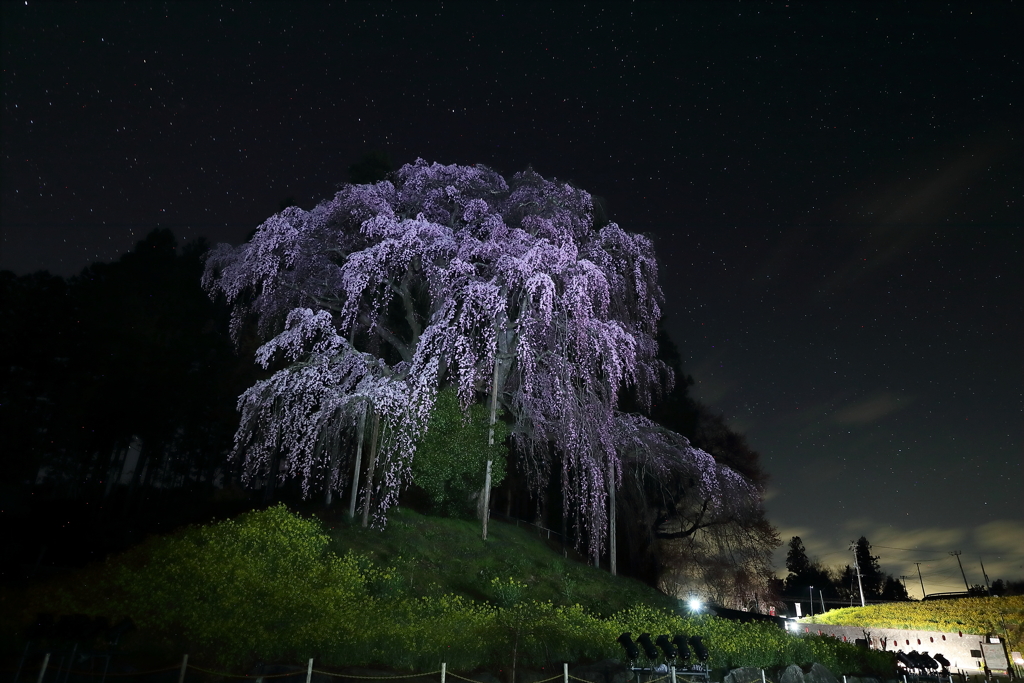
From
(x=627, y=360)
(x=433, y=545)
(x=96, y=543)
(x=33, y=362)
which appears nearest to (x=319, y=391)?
(x=433, y=545)

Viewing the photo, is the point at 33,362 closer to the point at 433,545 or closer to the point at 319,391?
the point at 319,391

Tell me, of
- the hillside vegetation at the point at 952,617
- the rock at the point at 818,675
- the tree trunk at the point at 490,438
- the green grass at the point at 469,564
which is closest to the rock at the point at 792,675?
the rock at the point at 818,675

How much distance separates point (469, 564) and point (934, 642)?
23061 mm

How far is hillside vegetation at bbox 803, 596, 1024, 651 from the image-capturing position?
27469mm

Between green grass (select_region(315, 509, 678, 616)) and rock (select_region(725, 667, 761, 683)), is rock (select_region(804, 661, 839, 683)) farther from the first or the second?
green grass (select_region(315, 509, 678, 616))

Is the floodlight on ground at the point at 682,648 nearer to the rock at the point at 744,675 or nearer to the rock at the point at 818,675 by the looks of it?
the rock at the point at 744,675

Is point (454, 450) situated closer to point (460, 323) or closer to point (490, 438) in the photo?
point (490, 438)

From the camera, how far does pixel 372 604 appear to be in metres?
13.1

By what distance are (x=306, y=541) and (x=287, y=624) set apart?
12.1 feet

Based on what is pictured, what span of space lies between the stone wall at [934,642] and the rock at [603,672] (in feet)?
55.1

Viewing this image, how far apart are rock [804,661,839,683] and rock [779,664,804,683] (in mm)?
178

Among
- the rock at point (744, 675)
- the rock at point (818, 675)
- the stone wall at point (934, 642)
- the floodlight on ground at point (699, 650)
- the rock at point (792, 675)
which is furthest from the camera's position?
the stone wall at point (934, 642)

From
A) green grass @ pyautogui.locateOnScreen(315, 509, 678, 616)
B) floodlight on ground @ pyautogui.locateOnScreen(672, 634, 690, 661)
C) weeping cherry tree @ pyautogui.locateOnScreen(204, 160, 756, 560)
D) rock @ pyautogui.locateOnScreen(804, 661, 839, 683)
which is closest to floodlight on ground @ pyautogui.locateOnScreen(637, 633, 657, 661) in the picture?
floodlight on ground @ pyautogui.locateOnScreen(672, 634, 690, 661)

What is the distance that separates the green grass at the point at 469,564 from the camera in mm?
16047
